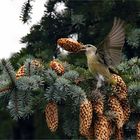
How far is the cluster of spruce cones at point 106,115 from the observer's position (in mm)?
3787

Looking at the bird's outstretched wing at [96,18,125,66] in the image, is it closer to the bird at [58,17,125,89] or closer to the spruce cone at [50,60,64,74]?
the bird at [58,17,125,89]

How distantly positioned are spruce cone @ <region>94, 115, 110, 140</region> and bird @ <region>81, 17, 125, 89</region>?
208 mm

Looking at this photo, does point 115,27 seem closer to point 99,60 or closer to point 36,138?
point 99,60

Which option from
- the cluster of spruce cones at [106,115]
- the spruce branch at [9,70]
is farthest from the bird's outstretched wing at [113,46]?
the spruce branch at [9,70]

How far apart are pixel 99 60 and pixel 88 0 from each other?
1451 mm

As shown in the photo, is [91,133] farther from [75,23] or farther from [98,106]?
[75,23]

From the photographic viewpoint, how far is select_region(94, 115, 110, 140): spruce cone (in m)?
3.82

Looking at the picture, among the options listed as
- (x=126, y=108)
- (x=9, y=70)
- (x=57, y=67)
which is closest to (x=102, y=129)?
(x=126, y=108)

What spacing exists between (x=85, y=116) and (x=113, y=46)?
459mm

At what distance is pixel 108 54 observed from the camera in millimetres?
4035

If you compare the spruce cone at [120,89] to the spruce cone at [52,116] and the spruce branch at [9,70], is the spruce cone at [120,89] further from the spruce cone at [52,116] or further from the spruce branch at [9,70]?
the spruce branch at [9,70]

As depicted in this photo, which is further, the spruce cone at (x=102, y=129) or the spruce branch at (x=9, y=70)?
the spruce cone at (x=102, y=129)

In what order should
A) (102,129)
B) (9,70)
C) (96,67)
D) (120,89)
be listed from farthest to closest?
(96,67), (120,89), (102,129), (9,70)

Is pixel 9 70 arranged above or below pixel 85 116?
above
